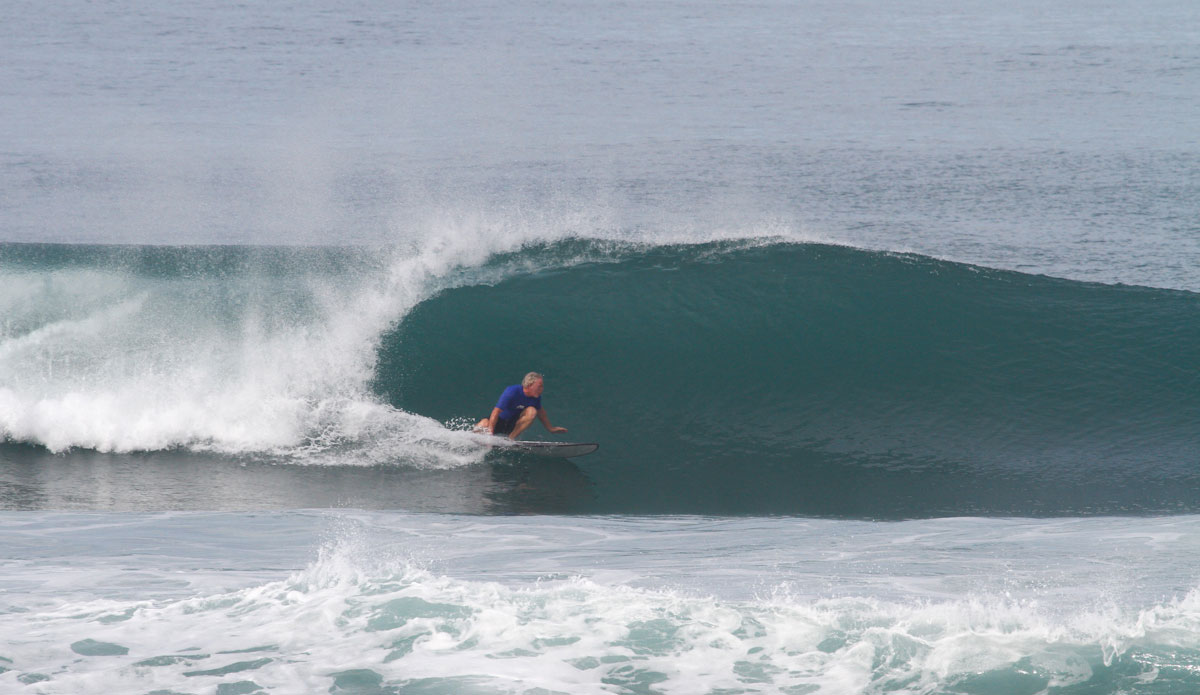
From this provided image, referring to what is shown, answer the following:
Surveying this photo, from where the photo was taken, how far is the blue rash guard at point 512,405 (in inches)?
376

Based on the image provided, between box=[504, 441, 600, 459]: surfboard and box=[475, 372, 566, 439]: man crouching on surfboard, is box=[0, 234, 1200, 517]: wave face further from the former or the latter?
box=[475, 372, 566, 439]: man crouching on surfboard

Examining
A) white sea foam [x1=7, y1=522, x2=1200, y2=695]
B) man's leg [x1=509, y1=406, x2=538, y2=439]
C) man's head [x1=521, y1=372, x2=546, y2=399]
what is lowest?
white sea foam [x1=7, y1=522, x2=1200, y2=695]

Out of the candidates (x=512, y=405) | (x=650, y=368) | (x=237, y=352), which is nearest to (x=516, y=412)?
(x=512, y=405)

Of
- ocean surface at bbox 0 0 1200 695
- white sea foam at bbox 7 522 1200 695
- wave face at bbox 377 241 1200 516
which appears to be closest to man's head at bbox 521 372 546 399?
ocean surface at bbox 0 0 1200 695

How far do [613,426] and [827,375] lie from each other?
2588mm

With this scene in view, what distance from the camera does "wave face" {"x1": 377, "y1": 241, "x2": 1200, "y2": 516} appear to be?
9.59 m

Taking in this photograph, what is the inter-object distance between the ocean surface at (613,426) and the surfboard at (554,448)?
109mm

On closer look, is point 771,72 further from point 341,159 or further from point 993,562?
point 993,562

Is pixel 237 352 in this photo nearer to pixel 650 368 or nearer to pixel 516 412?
pixel 516 412

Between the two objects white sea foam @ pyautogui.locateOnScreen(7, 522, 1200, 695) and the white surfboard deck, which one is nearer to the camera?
white sea foam @ pyautogui.locateOnScreen(7, 522, 1200, 695)

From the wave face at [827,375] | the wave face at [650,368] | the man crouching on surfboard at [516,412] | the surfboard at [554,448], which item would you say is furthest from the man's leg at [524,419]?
the wave face at [827,375]

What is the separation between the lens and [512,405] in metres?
9.58

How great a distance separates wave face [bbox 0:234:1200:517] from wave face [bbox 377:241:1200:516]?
3cm

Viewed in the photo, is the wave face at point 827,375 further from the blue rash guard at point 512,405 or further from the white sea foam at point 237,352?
the blue rash guard at point 512,405
